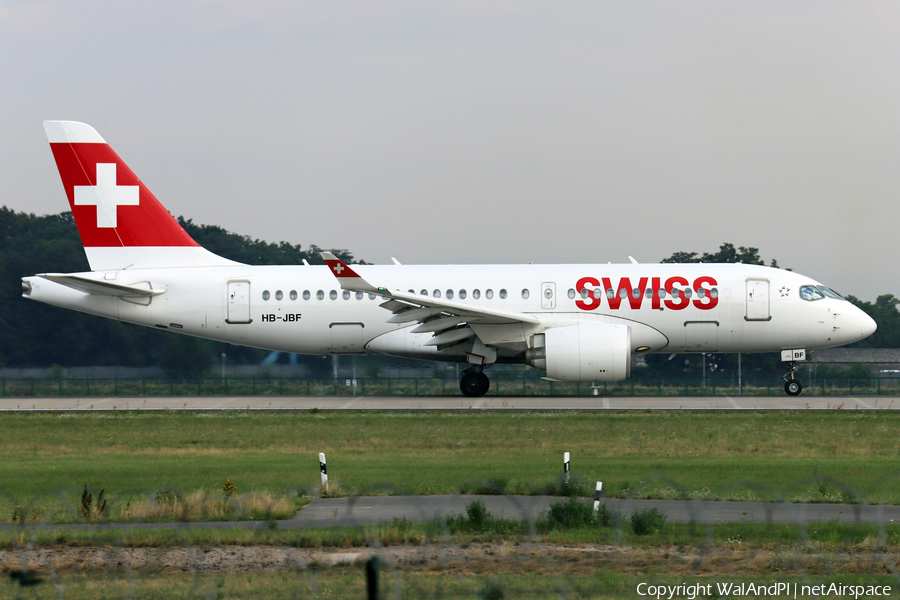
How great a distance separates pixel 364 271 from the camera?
111ft

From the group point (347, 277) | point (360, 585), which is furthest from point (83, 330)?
point (360, 585)

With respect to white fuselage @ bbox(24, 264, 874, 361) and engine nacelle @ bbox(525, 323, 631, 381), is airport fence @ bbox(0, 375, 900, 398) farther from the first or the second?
engine nacelle @ bbox(525, 323, 631, 381)

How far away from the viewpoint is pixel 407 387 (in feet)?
131

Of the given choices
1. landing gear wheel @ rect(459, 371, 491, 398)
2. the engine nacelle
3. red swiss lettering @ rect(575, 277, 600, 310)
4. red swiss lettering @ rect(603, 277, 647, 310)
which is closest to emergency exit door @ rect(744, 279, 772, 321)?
Answer: red swiss lettering @ rect(603, 277, 647, 310)

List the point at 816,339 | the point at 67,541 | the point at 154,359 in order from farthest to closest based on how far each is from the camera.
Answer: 1. the point at 154,359
2. the point at 816,339
3. the point at 67,541

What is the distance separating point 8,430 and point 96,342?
20.9 metres

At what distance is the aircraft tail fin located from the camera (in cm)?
3375

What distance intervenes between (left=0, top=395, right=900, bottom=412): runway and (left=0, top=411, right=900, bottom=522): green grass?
Result: 2.22 m

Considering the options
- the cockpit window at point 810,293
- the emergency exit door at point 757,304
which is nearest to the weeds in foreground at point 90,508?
the emergency exit door at point 757,304

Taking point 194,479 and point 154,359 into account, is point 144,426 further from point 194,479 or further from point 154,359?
point 154,359

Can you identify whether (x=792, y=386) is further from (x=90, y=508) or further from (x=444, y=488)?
(x=90, y=508)

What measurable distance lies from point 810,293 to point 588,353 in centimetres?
836

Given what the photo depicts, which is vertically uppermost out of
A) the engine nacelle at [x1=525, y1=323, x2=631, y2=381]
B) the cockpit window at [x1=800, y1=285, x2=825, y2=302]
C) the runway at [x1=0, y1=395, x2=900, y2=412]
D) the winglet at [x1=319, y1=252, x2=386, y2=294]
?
the winglet at [x1=319, y1=252, x2=386, y2=294]

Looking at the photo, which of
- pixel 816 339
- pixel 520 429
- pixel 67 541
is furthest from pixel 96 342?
pixel 67 541
